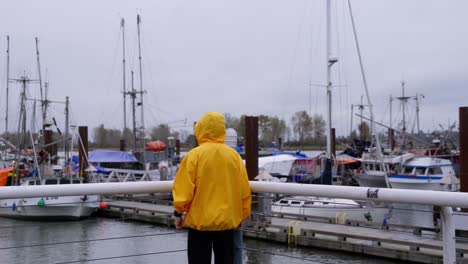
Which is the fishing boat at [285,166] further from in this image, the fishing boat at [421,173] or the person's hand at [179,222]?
the person's hand at [179,222]

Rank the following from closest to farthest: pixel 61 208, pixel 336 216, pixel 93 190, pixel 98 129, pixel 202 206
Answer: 1. pixel 202 206
2. pixel 93 190
3. pixel 336 216
4. pixel 61 208
5. pixel 98 129

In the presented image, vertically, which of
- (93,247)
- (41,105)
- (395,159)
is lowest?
(93,247)

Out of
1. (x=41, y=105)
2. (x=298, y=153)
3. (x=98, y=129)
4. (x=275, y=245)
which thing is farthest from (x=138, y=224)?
(x=98, y=129)

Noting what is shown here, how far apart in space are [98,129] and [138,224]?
1663 inches

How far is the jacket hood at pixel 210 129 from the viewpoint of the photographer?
13.1 ft

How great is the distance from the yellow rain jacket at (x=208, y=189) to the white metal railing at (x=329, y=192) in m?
0.57

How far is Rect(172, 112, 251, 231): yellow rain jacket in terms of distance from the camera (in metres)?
3.80

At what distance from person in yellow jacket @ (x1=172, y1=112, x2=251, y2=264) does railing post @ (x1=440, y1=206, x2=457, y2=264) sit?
4.59 ft

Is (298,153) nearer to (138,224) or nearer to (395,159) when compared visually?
(395,159)

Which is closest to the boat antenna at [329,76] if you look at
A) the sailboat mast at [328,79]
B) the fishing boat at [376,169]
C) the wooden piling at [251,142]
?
→ the sailboat mast at [328,79]

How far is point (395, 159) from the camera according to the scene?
116 feet

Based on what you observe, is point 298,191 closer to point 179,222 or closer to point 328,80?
point 179,222

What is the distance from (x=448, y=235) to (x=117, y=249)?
1564cm

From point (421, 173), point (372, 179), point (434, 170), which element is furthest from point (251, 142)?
point (434, 170)
